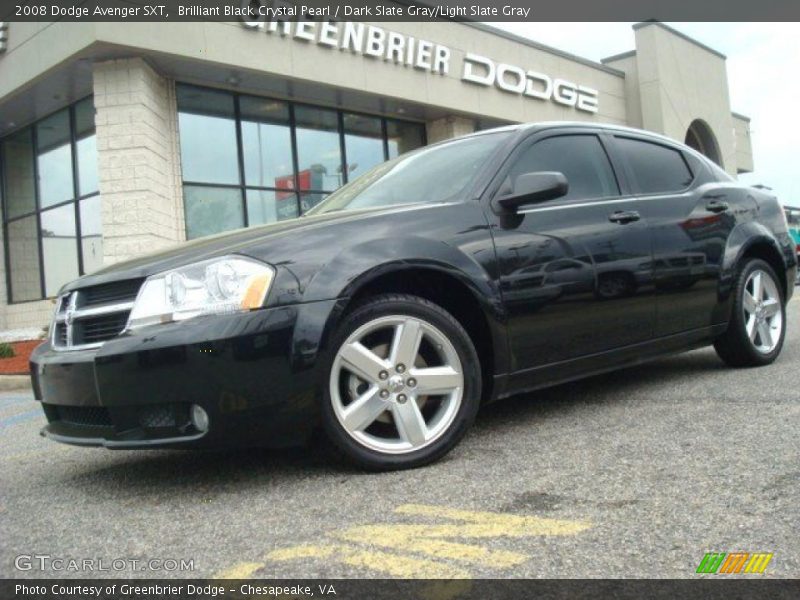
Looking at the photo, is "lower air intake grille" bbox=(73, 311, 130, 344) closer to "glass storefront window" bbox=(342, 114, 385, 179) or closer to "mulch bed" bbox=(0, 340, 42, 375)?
"mulch bed" bbox=(0, 340, 42, 375)

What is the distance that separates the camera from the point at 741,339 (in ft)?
15.7

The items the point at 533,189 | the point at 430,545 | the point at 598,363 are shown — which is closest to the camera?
the point at 430,545

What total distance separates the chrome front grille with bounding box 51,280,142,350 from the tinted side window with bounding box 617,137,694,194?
2871 mm

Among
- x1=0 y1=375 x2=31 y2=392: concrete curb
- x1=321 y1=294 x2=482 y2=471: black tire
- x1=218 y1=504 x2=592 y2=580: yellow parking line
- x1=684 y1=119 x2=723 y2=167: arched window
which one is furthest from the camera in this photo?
x1=684 y1=119 x2=723 y2=167: arched window

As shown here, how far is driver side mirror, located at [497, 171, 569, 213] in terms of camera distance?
11.4 ft

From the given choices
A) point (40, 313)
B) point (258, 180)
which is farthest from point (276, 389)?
point (40, 313)

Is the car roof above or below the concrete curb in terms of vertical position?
above

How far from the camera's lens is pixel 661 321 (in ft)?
13.7

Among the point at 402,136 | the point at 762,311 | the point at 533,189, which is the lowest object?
the point at 762,311

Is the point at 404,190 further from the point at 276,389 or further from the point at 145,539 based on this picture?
the point at 145,539

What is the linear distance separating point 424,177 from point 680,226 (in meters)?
1.57

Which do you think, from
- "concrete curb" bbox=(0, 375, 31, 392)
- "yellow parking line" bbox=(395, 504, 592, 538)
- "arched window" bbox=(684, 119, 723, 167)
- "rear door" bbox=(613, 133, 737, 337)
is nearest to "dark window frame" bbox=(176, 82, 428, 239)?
"concrete curb" bbox=(0, 375, 31, 392)
